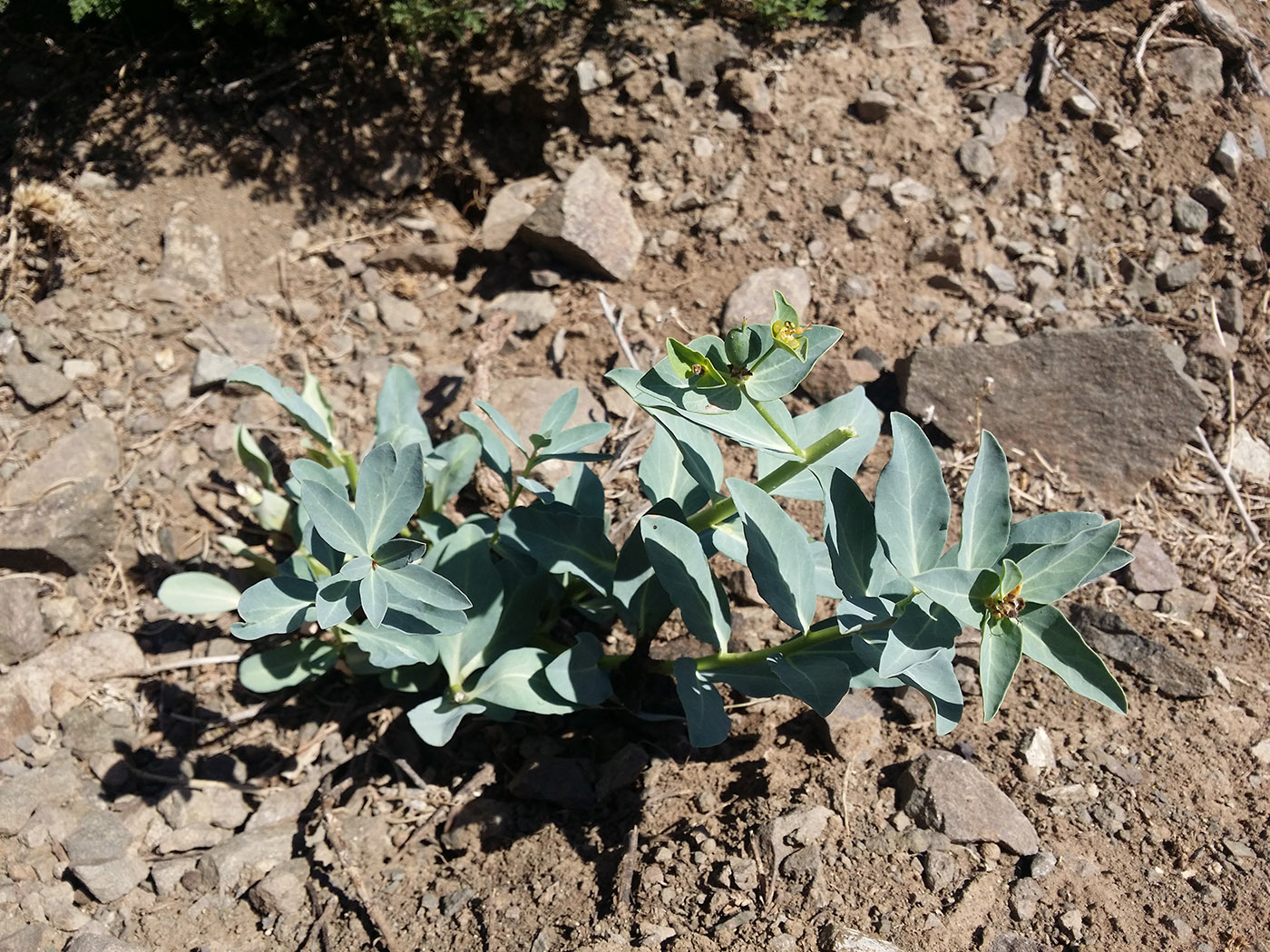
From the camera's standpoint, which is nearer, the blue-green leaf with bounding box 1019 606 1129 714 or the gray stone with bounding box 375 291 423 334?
the blue-green leaf with bounding box 1019 606 1129 714

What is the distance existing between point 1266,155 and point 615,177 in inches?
103

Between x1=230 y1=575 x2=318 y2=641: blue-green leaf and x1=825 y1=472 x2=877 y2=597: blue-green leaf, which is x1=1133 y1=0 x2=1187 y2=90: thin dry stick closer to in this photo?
x1=825 y1=472 x2=877 y2=597: blue-green leaf

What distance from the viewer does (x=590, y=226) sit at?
3672 mm

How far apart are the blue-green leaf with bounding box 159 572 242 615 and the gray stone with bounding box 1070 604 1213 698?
2.50 meters

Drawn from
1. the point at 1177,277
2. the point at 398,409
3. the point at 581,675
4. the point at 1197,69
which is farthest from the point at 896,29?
the point at 581,675

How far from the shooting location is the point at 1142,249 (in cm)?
364

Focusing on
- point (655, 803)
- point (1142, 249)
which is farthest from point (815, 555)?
point (1142, 249)

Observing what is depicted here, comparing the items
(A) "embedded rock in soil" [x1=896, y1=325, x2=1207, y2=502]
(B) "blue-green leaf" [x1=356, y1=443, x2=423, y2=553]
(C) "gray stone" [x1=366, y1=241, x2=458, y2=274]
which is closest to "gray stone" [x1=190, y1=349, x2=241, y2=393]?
(C) "gray stone" [x1=366, y1=241, x2=458, y2=274]

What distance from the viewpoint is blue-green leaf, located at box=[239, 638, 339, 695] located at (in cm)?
260

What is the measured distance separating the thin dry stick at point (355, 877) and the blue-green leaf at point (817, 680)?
1173 mm

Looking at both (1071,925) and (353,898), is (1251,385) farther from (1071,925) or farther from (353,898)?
(353,898)

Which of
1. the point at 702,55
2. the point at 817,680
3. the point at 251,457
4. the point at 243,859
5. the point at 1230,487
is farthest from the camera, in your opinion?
the point at 702,55

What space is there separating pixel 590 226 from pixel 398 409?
1.20m

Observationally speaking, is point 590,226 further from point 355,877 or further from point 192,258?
point 355,877
